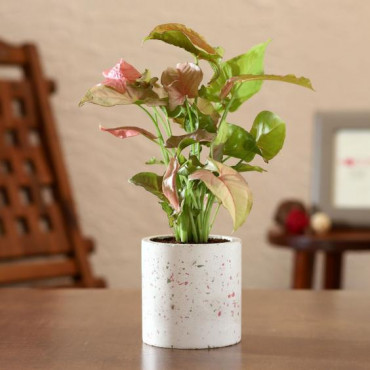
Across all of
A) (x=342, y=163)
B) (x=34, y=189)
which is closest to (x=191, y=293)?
(x=342, y=163)

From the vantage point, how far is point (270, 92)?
2.28 meters

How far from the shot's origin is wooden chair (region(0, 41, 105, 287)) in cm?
211

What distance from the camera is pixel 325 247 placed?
1815 mm

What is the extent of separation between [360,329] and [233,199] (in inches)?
11.8

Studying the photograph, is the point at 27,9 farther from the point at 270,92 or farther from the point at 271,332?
the point at 271,332

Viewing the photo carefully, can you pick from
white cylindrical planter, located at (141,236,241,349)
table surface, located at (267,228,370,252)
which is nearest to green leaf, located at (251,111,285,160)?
white cylindrical planter, located at (141,236,241,349)

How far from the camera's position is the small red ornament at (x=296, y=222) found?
1.92m

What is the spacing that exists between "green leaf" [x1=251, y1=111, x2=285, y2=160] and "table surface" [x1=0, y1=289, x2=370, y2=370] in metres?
0.21

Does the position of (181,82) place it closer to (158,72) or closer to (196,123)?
(196,123)

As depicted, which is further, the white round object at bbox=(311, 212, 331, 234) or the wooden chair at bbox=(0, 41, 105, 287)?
the wooden chair at bbox=(0, 41, 105, 287)

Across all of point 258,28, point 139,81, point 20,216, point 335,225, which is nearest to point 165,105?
point 139,81

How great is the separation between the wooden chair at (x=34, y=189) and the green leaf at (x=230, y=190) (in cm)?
135

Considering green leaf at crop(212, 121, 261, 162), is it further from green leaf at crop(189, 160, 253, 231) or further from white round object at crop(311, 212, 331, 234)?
white round object at crop(311, 212, 331, 234)

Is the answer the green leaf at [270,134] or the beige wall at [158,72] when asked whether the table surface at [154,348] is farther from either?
the beige wall at [158,72]
